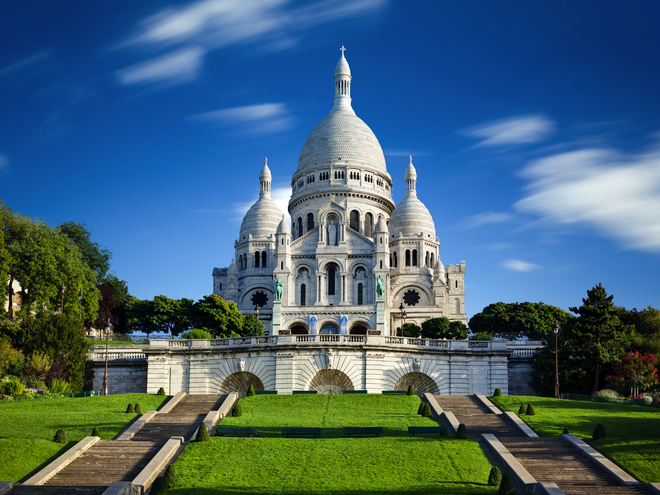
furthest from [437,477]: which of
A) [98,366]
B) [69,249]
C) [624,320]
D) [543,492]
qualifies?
[69,249]

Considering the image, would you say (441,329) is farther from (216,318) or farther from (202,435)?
(202,435)

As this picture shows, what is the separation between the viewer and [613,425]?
3216 centimetres

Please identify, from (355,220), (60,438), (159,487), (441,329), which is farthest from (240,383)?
(355,220)

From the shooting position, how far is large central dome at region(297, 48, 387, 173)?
104m

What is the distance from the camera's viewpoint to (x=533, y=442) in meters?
29.5

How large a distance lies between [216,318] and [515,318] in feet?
106

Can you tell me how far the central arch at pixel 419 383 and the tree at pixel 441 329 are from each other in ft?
91.3

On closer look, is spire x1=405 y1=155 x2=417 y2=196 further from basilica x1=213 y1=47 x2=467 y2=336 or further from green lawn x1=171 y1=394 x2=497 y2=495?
green lawn x1=171 y1=394 x2=497 y2=495

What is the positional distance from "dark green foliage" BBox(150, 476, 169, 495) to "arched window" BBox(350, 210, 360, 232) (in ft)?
250

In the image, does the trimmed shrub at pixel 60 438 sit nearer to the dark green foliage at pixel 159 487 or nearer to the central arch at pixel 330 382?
the dark green foliage at pixel 159 487

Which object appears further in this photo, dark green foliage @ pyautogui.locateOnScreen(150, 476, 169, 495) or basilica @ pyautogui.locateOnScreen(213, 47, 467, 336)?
basilica @ pyautogui.locateOnScreen(213, 47, 467, 336)

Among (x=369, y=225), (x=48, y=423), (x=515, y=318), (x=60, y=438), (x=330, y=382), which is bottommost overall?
(x=60, y=438)

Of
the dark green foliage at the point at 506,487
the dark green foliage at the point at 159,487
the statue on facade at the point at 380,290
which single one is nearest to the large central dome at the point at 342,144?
the statue on facade at the point at 380,290

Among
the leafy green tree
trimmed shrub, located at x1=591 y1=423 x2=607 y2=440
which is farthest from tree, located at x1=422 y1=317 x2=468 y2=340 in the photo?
trimmed shrub, located at x1=591 y1=423 x2=607 y2=440
